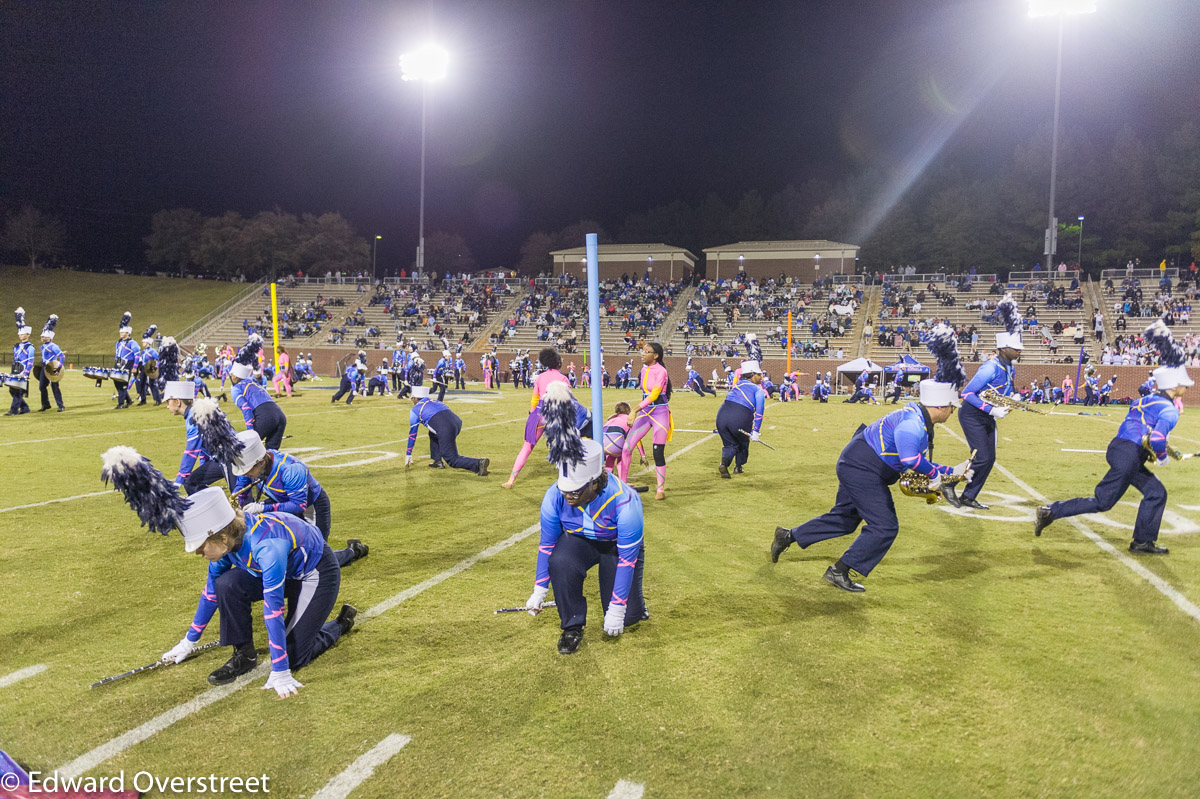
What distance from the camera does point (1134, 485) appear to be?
250 inches

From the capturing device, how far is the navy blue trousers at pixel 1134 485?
6230mm

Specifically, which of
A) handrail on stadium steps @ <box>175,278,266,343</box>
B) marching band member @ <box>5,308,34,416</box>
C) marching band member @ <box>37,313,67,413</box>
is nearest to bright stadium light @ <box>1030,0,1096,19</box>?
marching band member @ <box>37,313,67,413</box>

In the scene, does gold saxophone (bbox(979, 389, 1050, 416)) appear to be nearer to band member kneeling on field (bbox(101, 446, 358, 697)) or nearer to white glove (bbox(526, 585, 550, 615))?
white glove (bbox(526, 585, 550, 615))

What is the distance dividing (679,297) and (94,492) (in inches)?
1637

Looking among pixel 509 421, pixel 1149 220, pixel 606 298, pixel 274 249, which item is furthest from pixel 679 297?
pixel 274 249

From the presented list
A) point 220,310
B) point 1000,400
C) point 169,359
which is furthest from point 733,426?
point 220,310

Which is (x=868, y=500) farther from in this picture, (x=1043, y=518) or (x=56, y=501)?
(x=56, y=501)

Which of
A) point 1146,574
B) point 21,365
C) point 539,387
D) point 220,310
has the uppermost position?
point 220,310

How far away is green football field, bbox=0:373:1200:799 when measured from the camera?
3111 mm

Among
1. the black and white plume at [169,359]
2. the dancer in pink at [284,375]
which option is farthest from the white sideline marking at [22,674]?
the dancer in pink at [284,375]

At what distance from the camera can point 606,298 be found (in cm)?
4788

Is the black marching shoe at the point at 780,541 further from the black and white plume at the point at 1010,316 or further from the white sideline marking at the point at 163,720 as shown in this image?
the black and white plume at the point at 1010,316

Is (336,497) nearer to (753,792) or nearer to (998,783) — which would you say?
(753,792)

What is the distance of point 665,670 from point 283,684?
2172mm
